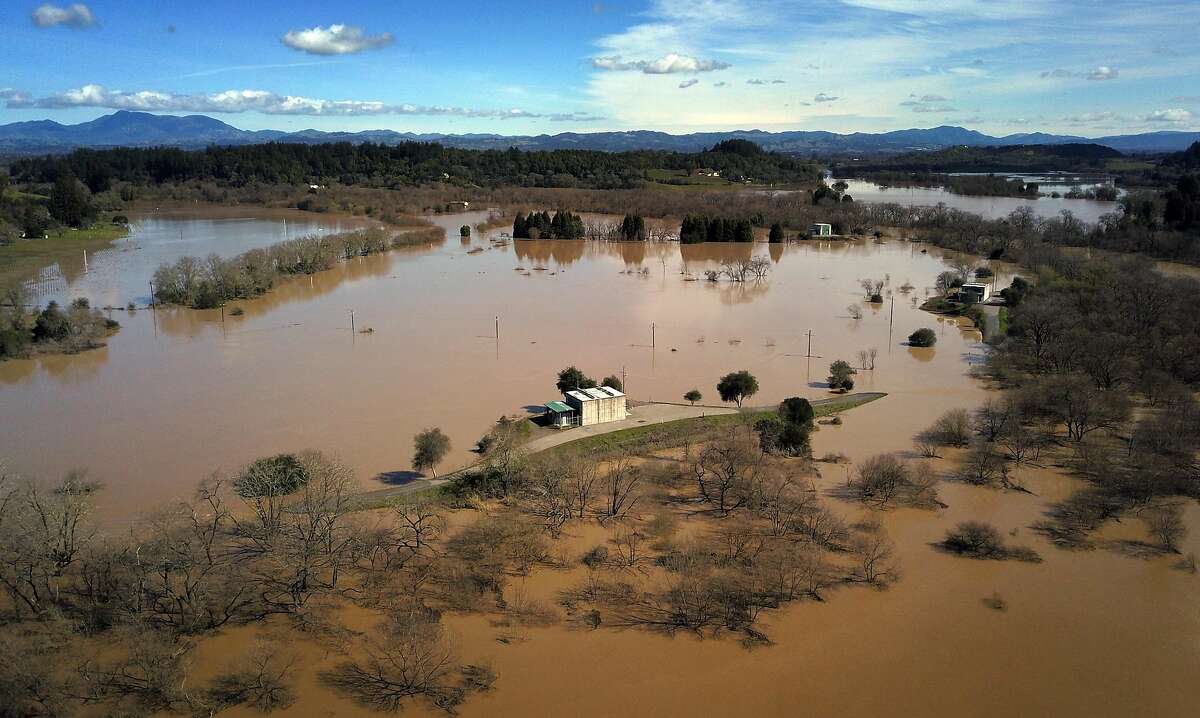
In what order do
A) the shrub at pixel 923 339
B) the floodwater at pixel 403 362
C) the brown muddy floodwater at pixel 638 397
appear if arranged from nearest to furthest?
the brown muddy floodwater at pixel 638 397 → the floodwater at pixel 403 362 → the shrub at pixel 923 339

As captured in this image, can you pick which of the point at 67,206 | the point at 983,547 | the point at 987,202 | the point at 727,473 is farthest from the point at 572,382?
the point at 987,202

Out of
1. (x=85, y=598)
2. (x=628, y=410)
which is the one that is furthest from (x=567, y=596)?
(x=628, y=410)

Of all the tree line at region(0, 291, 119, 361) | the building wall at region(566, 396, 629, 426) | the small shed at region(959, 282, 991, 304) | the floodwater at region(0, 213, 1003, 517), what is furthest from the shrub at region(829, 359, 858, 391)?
the tree line at region(0, 291, 119, 361)

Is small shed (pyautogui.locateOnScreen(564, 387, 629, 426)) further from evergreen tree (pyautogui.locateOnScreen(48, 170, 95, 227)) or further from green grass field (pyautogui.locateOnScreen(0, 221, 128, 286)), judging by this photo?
evergreen tree (pyautogui.locateOnScreen(48, 170, 95, 227))

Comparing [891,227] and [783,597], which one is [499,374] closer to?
[783,597]

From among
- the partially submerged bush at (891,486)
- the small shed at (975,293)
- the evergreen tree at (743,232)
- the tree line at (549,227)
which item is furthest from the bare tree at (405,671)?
the tree line at (549,227)

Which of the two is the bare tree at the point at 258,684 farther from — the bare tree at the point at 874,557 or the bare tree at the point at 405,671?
the bare tree at the point at 874,557
